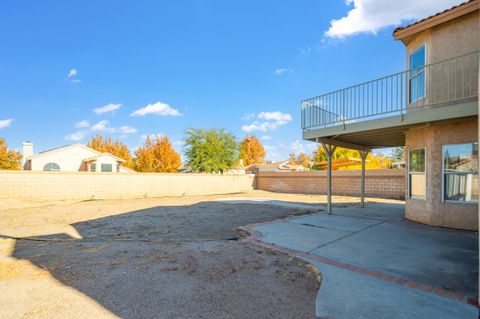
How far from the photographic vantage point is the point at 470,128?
274 inches

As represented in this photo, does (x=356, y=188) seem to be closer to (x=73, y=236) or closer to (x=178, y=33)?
(x=73, y=236)

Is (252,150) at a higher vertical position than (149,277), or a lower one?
higher

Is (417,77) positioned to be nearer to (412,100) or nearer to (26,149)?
(412,100)

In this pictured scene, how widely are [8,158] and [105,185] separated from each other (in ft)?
67.8

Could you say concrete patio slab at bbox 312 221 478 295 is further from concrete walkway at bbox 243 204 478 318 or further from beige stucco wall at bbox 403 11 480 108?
beige stucco wall at bbox 403 11 480 108

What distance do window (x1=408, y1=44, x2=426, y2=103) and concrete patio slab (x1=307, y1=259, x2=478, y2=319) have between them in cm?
727

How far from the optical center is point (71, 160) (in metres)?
28.4

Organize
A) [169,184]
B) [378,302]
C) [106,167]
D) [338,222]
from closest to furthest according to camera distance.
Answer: [378,302] → [338,222] → [169,184] → [106,167]

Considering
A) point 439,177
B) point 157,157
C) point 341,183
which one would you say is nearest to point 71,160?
point 157,157

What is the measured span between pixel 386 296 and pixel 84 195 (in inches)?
770

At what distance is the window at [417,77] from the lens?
8.30 meters

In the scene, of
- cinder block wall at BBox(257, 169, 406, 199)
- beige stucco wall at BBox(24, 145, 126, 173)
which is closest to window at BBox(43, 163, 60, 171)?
beige stucco wall at BBox(24, 145, 126, 173)

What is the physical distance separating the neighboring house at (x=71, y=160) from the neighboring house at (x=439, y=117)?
27.2m

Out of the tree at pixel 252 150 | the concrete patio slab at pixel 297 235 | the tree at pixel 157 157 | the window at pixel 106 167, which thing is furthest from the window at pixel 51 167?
the tree at pixel 252 150
